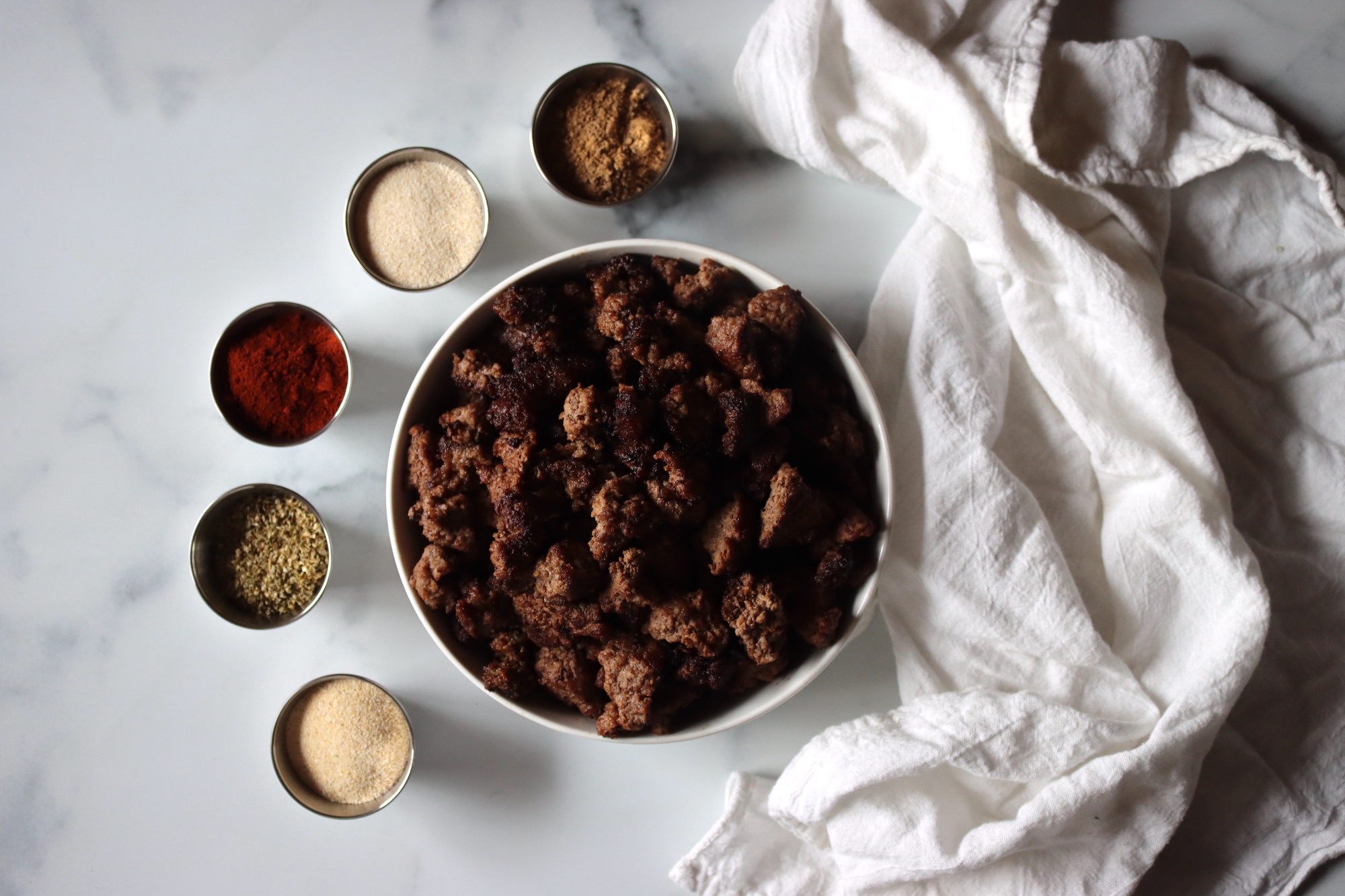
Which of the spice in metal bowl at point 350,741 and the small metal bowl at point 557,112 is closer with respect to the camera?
the small metal bowl at point 557,112

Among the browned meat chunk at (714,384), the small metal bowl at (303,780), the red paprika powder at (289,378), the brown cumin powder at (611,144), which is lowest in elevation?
the small metal bowl at (303,780)

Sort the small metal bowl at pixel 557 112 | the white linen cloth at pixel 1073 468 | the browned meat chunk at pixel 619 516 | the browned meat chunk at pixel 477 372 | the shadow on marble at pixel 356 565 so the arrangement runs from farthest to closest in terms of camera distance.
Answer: the shadow on marble at pixel 356 565
the small metal bowl at pixel 557 112
the white linen cloth at pixel 1073 468
the browned meat chunk at pixel 477 372
the browned meat chunk at pixel 619 516

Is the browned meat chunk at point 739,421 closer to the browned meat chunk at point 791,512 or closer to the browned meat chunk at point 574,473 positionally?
the browned meat chunk at point 791,512

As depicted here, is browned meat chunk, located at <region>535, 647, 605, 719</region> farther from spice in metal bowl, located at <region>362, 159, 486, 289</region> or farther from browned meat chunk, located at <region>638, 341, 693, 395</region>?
spice in metal bowl, located at <region>362, 159, 486, 289</region>

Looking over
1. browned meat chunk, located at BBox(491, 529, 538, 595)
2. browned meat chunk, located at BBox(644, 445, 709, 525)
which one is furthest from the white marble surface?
browned meat chunk, located at BBox(644, 445, 709, 525)

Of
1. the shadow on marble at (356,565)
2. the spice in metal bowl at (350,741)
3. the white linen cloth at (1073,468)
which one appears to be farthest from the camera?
the shadow on marble at (356,565)

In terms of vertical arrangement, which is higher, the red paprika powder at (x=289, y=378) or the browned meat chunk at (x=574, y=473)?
the browned meat chunk at (x=574, y=473)

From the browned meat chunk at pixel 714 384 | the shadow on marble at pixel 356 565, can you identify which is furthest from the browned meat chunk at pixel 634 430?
the shadow on marble at pixel 356 565
